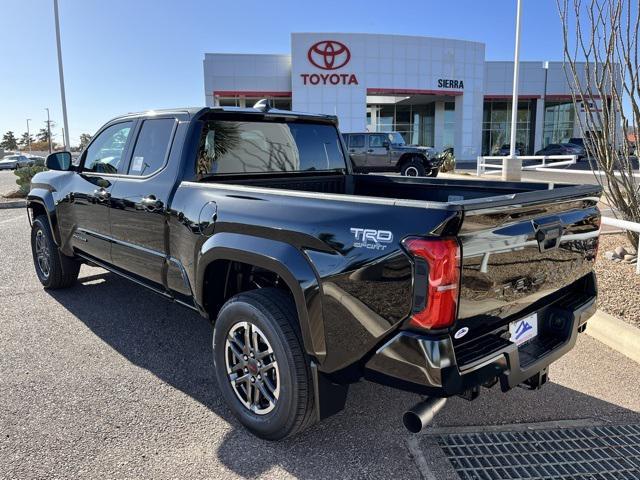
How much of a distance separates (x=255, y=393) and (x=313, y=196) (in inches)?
46.5

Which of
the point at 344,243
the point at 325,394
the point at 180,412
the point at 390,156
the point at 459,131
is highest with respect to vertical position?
the point at 459,131

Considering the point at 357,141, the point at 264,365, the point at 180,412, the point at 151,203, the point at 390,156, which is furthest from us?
the point at 357,141

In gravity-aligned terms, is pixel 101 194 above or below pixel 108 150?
below

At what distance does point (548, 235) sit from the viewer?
2.46 meters

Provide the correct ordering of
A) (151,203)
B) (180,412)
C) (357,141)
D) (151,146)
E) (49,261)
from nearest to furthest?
(180,412)
(151,203)
(151,146)
(49,261)
(357,141)

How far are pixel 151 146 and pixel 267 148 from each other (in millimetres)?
890

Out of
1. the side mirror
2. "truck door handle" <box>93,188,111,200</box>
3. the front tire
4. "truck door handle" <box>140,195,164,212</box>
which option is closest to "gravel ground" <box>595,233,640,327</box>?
the front tire

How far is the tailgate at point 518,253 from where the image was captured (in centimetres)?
214

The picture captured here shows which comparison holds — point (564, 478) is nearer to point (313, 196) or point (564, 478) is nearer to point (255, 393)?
point (255, 393)

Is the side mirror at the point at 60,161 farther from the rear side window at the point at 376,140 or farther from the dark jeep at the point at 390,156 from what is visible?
the rear side window at the point at 376,140

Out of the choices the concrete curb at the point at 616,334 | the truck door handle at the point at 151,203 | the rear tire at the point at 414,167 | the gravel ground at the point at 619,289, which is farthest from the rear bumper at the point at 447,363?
the rear tire at the point at 414,167

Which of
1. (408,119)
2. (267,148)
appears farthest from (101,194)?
(408,119)

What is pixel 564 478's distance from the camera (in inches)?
98.2

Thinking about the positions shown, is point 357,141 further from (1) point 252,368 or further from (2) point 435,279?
(2) point 435,279
